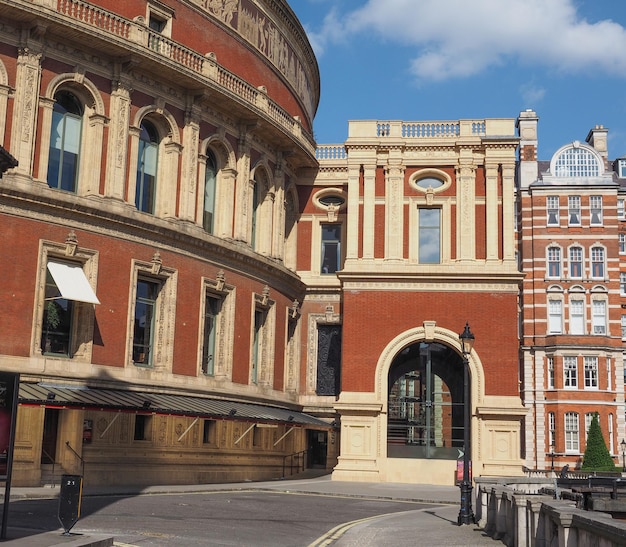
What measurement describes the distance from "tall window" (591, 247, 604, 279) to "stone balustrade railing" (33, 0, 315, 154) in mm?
32475

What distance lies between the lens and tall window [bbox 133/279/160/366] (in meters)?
32.0

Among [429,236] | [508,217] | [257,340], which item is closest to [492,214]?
[508,217]

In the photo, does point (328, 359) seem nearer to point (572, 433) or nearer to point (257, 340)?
point (257, 340)

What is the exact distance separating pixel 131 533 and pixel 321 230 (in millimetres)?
29683

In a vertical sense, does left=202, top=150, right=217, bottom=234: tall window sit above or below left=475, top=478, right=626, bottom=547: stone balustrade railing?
above

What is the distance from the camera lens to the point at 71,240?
1152 inches

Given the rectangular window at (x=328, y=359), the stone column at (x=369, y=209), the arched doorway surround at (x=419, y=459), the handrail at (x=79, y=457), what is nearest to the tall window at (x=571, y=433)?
the rectangular window at (x=328, y=359)

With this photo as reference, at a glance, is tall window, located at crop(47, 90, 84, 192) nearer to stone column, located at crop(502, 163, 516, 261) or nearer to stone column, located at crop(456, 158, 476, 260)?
stone column, located at crop(456, 158, 476, 260)

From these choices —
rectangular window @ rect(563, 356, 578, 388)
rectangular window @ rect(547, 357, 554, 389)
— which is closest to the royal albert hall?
rectangular window @ rect(547, 357, 554, 389)

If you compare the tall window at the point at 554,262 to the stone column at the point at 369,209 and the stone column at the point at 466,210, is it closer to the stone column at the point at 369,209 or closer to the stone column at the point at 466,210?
the stone column at the point at 466,210

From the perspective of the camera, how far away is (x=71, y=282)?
28.9m

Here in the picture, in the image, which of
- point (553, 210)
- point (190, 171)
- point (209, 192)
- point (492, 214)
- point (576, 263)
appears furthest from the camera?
point (553, 210)

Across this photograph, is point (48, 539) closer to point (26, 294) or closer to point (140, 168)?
point (26, 294)

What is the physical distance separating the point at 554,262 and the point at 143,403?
4491cm
